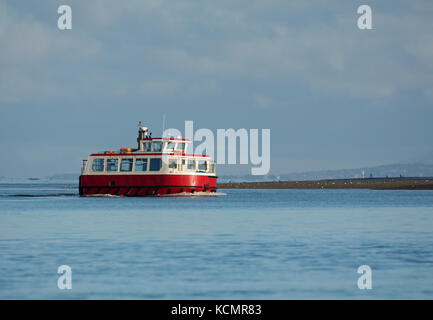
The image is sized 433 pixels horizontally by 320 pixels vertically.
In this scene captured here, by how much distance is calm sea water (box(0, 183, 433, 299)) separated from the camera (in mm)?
24875

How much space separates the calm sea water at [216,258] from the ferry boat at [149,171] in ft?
153

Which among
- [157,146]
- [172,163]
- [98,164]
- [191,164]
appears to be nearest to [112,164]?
[98,164]

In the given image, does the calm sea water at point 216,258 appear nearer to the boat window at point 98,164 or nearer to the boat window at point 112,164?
the boat window at point 112,164

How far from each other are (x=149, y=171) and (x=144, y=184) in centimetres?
263

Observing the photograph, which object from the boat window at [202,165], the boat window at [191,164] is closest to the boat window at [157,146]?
the boat window at [191,164]

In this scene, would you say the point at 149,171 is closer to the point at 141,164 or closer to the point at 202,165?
the point at 141,164

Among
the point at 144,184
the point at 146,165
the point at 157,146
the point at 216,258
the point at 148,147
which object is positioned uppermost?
the point at 157,146

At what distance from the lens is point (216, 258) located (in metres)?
33.6

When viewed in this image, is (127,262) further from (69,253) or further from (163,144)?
(163,144)

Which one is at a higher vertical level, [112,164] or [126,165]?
[112,164]

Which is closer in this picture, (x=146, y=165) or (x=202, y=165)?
(x=146, y=165)

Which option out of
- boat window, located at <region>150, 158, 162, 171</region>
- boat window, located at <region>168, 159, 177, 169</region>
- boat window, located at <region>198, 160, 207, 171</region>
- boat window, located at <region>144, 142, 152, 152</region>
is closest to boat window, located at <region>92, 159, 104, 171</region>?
boat window, located at <region>144, 142, 152, 152</region>

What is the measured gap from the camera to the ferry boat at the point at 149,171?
104 meters
